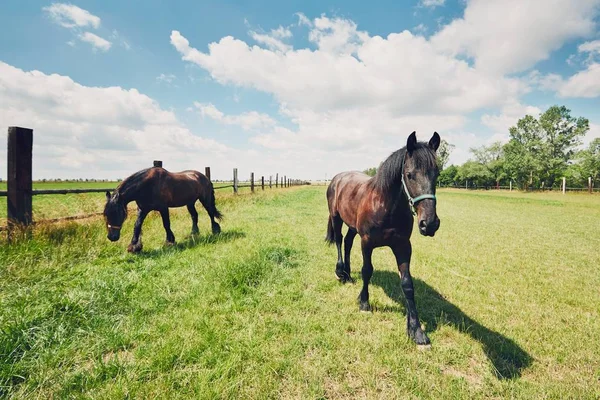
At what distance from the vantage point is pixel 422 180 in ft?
8.81

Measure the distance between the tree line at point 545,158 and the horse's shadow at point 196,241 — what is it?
1451 inches

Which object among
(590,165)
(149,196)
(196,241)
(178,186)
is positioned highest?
(590,165)

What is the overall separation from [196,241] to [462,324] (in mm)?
5704

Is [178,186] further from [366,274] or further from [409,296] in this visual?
[409,296]

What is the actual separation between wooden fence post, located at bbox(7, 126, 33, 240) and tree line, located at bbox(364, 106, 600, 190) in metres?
40.2

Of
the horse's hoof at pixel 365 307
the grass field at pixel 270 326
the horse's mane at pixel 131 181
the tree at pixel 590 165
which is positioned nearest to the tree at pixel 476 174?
the tree at pixel 590 165

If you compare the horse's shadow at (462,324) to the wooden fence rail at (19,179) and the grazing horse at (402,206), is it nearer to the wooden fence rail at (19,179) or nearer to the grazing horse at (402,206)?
the grazing horse at (402,206)

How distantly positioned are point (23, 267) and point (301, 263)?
14.9 ft

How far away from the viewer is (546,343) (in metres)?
2.89

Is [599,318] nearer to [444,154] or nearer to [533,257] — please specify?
[533,257]

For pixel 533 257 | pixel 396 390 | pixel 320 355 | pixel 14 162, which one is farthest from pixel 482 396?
pixel 14 162

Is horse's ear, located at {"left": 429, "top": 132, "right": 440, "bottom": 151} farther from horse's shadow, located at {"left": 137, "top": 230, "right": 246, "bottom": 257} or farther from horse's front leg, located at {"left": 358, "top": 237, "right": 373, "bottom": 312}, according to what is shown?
horse's shadow, located at {"left": 137, "top": 230, "right": 246, "bottom": 257}

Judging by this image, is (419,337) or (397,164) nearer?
(419,337)

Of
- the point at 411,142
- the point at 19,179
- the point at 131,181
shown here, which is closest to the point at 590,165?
the point at 411,142
